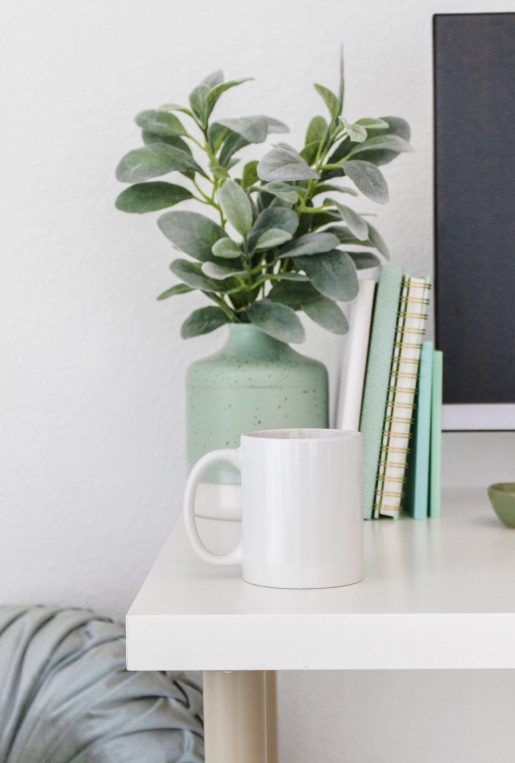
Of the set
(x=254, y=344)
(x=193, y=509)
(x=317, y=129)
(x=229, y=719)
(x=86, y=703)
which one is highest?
(x=317, y=129)

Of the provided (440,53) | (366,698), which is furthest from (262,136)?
(366,698)

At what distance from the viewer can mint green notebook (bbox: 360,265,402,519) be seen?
0.84m

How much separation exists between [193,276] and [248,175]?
135 millimetres


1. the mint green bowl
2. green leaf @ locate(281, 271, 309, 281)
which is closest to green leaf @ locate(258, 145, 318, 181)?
green leaf @ locate(281, 271, 309, 281)

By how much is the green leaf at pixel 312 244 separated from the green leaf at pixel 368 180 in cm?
5

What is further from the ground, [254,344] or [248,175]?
[248,175]

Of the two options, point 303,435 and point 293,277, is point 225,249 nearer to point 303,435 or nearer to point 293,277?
point 293,277

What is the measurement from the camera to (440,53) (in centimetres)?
93

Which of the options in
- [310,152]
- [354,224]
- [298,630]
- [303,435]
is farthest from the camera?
[310,152]

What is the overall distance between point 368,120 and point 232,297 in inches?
8.3

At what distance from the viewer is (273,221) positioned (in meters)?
0.84

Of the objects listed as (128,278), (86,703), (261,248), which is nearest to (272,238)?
(261,248)

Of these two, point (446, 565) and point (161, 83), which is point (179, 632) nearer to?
point (446, 565)

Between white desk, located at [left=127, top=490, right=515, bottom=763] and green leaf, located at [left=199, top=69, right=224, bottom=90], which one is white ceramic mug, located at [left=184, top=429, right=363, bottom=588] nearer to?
white desk, located at [left=127, top=490, right=515, bottom=763]
